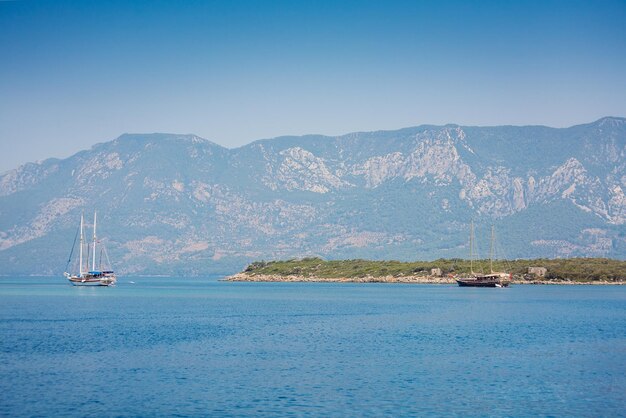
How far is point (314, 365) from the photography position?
2127 inches

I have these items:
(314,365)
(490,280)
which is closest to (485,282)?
(490,280)

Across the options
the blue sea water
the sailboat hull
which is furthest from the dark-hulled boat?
the blue sea water

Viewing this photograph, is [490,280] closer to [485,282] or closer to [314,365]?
[485,282]

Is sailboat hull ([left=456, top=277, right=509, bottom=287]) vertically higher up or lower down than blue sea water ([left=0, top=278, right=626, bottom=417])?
higher up

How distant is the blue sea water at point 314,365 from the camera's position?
41.1 m

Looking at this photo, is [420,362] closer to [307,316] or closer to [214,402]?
[214,402]

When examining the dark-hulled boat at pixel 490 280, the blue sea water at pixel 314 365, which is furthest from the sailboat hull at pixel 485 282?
the blue sea water at pixel 314 365

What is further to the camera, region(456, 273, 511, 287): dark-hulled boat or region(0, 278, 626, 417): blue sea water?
region(456, 273, 511, 287): dark-hulled boat

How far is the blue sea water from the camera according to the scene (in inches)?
1617

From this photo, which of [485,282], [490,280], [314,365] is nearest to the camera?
[314,365]

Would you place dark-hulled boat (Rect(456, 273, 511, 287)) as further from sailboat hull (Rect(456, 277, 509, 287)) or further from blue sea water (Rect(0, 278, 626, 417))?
blue sea water (Rect(0, 278, 626, 417))

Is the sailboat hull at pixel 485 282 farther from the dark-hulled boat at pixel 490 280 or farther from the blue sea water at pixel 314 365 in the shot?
the blue sea water at pixel 314 365

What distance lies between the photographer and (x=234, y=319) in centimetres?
9494

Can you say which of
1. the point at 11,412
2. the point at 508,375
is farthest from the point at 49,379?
the point at 508,375
